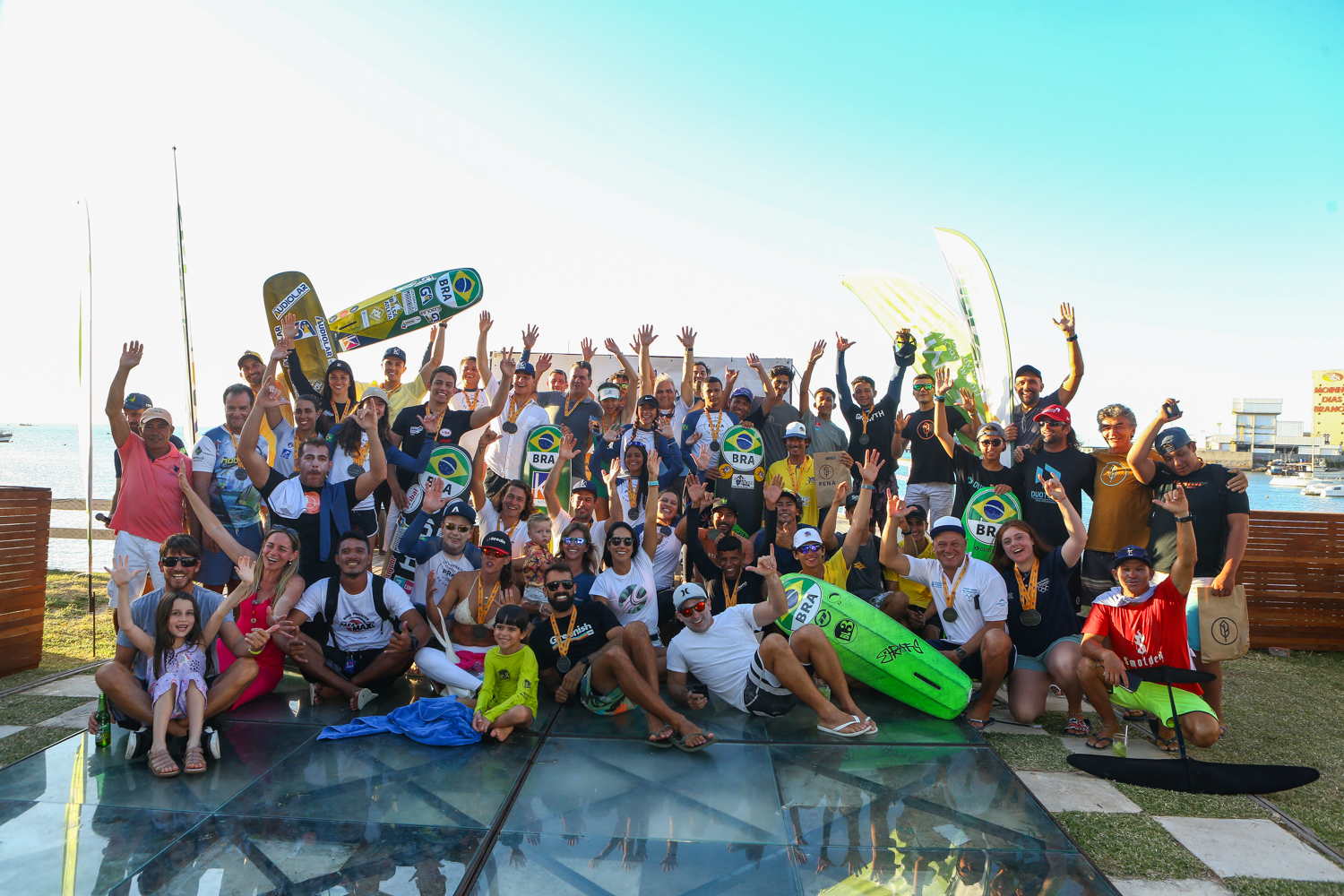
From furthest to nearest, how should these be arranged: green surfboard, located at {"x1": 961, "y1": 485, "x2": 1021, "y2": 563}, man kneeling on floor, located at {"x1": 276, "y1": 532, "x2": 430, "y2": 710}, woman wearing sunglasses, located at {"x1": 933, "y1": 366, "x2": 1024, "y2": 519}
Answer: woman wearing sunglasses, located at {"x1": 933, "y1": 366, "x2": 1024, "y2": 519}, green surfboard, located at {"x1": 961, "y1": 485, "x2": 1021, "y2": 563}, man kneeling on floor, located at {"x1": 276, "y1": 532, "x2": 430, "y2": 710}

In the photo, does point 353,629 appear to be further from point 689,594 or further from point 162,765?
point 689,594

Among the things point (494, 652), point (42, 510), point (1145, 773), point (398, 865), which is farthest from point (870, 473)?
point (42, 510)

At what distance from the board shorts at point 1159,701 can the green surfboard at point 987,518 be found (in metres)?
1.48

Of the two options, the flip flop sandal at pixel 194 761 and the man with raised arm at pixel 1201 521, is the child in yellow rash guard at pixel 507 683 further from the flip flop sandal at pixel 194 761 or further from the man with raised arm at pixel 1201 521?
the man with raised arm at pixel 1201 521

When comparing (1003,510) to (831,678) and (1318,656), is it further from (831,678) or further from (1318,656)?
(1318,656)

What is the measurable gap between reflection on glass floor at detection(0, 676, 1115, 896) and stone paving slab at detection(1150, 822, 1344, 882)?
653 mm

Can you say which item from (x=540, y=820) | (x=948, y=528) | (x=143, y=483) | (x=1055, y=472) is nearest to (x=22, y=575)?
(x=143, y=483)

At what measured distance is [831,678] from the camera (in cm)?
520

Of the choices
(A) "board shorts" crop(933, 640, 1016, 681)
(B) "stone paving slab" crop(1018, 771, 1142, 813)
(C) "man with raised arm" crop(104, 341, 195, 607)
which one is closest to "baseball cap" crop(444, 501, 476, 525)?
(C) "man with raised arm" crop(104, 341, 195, 607)

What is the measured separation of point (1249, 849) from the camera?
3619mm

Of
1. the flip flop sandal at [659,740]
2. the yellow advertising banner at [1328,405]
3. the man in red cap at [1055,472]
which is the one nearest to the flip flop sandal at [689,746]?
the flip flop sandal at [659,740]

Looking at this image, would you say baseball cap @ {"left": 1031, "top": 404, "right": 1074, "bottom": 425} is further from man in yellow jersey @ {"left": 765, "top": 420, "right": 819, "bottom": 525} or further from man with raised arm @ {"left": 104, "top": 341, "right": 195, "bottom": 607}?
man with raised arm @ {"left": 104, "top": 341, "right": 195, "bottom": 607}

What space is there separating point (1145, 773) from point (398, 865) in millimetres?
4303

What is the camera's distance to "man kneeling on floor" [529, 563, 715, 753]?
501cm
